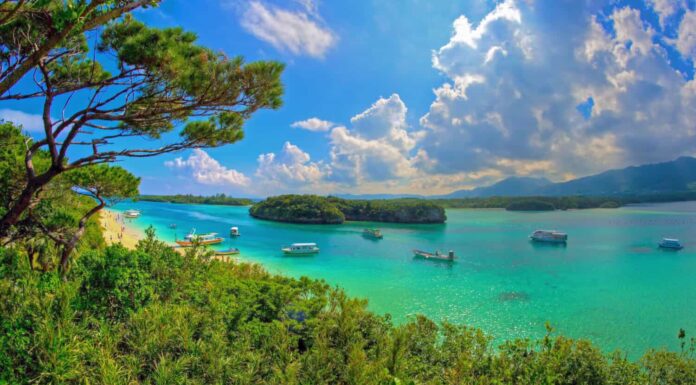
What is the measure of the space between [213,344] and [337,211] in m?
62.9

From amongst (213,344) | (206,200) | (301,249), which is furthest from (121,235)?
(206,200)

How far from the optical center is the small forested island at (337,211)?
65.7 meters

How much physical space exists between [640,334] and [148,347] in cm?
1848

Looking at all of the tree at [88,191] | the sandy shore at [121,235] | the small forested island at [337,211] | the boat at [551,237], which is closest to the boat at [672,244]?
the boat at [551,237]

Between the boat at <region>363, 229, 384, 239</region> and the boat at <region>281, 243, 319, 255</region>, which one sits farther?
the boat at <region>363, 229, 384, 239</region>

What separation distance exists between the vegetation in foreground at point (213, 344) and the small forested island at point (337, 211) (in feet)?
191

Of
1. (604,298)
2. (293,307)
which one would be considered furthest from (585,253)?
(293,307)

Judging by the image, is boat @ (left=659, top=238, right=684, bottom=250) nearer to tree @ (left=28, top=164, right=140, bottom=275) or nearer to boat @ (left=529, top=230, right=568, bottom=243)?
boat @ (left=529, top=230, right=568, bottom=243)

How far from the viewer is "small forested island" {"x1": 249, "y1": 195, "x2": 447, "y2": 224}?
65688mm

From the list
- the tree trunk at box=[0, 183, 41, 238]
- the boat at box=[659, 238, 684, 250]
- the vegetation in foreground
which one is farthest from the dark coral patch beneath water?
the boat at box=[659, 238, 684, 250]

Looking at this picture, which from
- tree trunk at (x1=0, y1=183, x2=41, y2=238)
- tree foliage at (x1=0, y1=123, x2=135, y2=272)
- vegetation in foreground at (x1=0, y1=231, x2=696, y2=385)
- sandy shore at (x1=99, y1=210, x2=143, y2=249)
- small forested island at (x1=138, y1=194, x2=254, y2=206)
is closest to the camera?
vegetation in foreground at (x1=0, y1=231, x2=696, y2=385)

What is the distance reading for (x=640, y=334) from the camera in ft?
43.8

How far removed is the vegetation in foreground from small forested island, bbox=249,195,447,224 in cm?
5820

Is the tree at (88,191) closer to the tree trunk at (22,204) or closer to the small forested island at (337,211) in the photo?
the tree trunk at (22,204)
